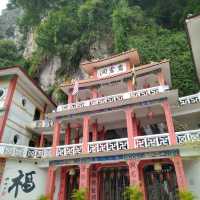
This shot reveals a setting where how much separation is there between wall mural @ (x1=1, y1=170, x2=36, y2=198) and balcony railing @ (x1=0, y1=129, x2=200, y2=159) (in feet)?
4.09

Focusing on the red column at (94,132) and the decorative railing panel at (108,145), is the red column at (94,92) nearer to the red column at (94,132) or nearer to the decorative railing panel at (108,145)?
the red column at (94,132)

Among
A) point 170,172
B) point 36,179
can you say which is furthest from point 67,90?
point 170,172

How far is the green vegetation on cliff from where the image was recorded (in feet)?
78.9

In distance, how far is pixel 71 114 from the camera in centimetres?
1584

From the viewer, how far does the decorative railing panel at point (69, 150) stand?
14344 mm

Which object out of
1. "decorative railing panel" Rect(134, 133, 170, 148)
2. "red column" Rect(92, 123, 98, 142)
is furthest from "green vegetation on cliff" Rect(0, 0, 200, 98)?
"decorative railing panel" Rect(134, 133, 170, 148)

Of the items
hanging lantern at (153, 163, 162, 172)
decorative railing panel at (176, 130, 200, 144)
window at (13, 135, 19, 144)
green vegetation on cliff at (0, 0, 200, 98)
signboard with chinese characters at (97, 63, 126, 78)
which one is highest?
green vegetation on cliff at (0, 0, 200, 98)

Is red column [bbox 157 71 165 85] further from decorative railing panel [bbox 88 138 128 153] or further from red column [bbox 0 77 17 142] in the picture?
red column [bbox 0 77 17 142]

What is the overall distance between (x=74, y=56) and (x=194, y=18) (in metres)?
17.8

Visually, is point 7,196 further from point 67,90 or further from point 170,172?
point 170,172

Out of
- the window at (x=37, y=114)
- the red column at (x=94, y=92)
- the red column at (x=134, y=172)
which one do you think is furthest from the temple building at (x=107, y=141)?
the window at (x=37, y=114)

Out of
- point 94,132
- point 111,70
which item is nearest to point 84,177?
point 94,132

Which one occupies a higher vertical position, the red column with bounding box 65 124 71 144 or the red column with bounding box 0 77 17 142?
the red column with bounding box 0 77 17 142

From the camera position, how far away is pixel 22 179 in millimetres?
14664
